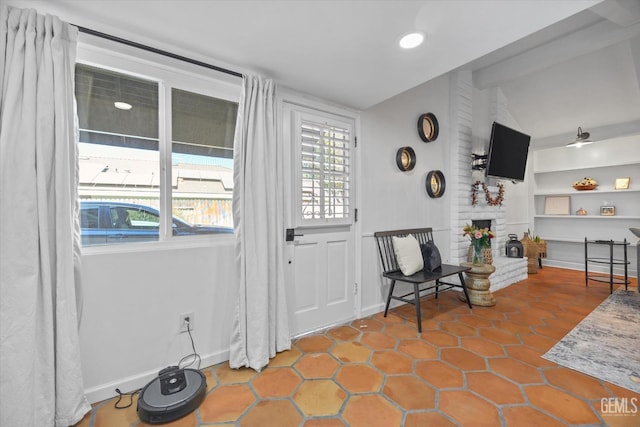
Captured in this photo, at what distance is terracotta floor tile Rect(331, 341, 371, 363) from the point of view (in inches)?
82.2

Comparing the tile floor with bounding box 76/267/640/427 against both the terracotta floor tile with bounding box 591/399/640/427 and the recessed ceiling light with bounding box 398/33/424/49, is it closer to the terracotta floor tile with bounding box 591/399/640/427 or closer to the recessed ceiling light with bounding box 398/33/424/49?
the terracotta floor tile with bounding box 591/399/640/427

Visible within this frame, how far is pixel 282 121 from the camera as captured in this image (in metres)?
2.30

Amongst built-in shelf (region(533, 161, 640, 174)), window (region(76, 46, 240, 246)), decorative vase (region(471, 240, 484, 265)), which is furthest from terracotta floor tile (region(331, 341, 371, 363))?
built-in shelf (region(533, 161, 640, 174))

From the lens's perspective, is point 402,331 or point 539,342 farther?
point 402,331

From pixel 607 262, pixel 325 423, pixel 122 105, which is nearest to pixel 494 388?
pixel 325 423

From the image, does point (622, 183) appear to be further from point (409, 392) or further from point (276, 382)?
point (276, 382)

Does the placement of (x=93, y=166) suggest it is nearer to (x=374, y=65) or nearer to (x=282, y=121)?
(x=282, y=121)

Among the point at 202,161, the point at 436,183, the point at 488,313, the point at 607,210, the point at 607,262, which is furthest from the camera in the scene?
the point at 607,210

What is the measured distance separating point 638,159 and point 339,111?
4.99 m

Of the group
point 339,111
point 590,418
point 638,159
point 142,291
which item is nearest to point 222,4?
point 339,111

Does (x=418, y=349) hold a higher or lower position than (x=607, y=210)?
lower

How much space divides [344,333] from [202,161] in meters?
1.91

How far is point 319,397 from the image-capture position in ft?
5.46

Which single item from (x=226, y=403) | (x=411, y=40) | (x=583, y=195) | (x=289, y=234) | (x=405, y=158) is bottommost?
(x=226, y=403)
